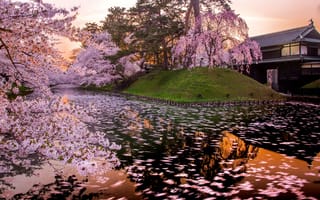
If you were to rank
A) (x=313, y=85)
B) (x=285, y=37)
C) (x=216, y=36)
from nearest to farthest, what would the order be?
(x=216, y=36), (x=313, y=85), (x=285, y=37)

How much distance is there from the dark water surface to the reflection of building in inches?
1100

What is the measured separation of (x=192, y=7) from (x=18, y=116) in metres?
36.5

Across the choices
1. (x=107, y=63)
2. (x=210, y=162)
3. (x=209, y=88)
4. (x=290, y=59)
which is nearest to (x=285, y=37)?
(x=290, y=59)

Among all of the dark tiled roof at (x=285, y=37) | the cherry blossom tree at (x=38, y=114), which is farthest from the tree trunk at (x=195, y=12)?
the cherry blossom tree at (x=38, y=114)

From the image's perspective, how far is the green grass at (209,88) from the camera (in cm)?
3142

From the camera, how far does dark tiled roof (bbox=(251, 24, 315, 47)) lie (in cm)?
4484

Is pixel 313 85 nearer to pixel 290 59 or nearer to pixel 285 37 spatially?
pixel 290 59

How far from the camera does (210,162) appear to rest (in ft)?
32.3

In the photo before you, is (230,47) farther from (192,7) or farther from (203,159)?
(203,159)

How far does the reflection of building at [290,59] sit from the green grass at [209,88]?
33.3 feet

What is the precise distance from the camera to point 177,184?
7.86 meters

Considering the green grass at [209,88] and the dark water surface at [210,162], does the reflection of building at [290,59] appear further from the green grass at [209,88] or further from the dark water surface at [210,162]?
the dark water surface at [210,162]

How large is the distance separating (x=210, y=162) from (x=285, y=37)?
42.8 m

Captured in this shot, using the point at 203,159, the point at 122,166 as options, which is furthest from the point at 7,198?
the point at 203,159
